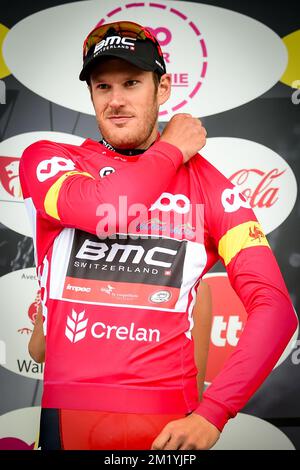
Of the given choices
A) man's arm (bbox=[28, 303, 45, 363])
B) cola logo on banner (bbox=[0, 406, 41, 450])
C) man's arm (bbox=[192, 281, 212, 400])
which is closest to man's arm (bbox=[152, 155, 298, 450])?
man's arm (bbox=[28, 303, 45, 363])

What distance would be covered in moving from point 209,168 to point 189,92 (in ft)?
3.97

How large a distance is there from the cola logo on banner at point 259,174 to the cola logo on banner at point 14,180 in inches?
23.6

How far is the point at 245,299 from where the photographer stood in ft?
4.21

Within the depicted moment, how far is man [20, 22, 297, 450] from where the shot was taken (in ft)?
4.08

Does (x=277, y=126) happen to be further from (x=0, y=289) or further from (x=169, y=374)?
(x=169, y=374)

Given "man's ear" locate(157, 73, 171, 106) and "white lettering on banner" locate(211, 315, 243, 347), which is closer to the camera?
"man's ear" locate(157, 73, 171, 106)

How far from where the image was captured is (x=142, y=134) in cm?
150

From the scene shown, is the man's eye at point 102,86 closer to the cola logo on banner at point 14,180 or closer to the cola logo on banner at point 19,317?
the cola logo on banner at point 14,180

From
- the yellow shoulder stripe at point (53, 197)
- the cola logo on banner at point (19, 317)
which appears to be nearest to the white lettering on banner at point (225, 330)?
the cola logo on banner at point (19, 317)

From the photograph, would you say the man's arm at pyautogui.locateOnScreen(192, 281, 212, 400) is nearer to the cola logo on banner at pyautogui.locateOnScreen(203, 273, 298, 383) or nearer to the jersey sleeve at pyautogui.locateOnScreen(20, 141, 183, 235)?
the cola logo on banner at pyautogui.locateOnScreen(203, 273, 298, 383)

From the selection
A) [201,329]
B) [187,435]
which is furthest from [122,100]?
[201,329]

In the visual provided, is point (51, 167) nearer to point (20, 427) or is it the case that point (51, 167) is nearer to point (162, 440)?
point (162, 440)
